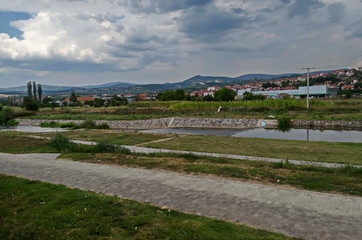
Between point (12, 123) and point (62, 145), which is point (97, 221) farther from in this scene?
point (12, 123)

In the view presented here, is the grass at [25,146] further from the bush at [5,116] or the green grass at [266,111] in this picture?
the bush at [5,116]

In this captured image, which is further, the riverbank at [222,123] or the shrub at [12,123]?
the shrub at [12,123]

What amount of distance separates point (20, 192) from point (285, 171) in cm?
792

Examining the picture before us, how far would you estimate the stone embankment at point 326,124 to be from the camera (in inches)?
1266

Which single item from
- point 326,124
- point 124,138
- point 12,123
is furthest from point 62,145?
point 12,123

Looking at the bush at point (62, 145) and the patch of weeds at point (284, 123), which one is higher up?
the bush at point (62, 145)

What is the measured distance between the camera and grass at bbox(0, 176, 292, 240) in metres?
4.91

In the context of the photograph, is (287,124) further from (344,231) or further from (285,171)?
(344,231)

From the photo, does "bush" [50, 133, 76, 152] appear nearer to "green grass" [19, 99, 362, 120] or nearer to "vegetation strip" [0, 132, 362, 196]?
"vegetation strip" [0, 132, 362, 196]

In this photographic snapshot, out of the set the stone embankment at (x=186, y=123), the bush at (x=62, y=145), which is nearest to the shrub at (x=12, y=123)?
the stone embankment at (x=186, y=123)

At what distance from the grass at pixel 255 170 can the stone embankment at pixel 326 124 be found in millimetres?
25420

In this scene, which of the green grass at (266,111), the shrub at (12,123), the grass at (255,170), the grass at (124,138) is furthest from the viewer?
the shrub at (12,123)

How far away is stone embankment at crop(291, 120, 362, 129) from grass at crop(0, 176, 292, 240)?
3153 cm

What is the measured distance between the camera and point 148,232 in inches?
198
